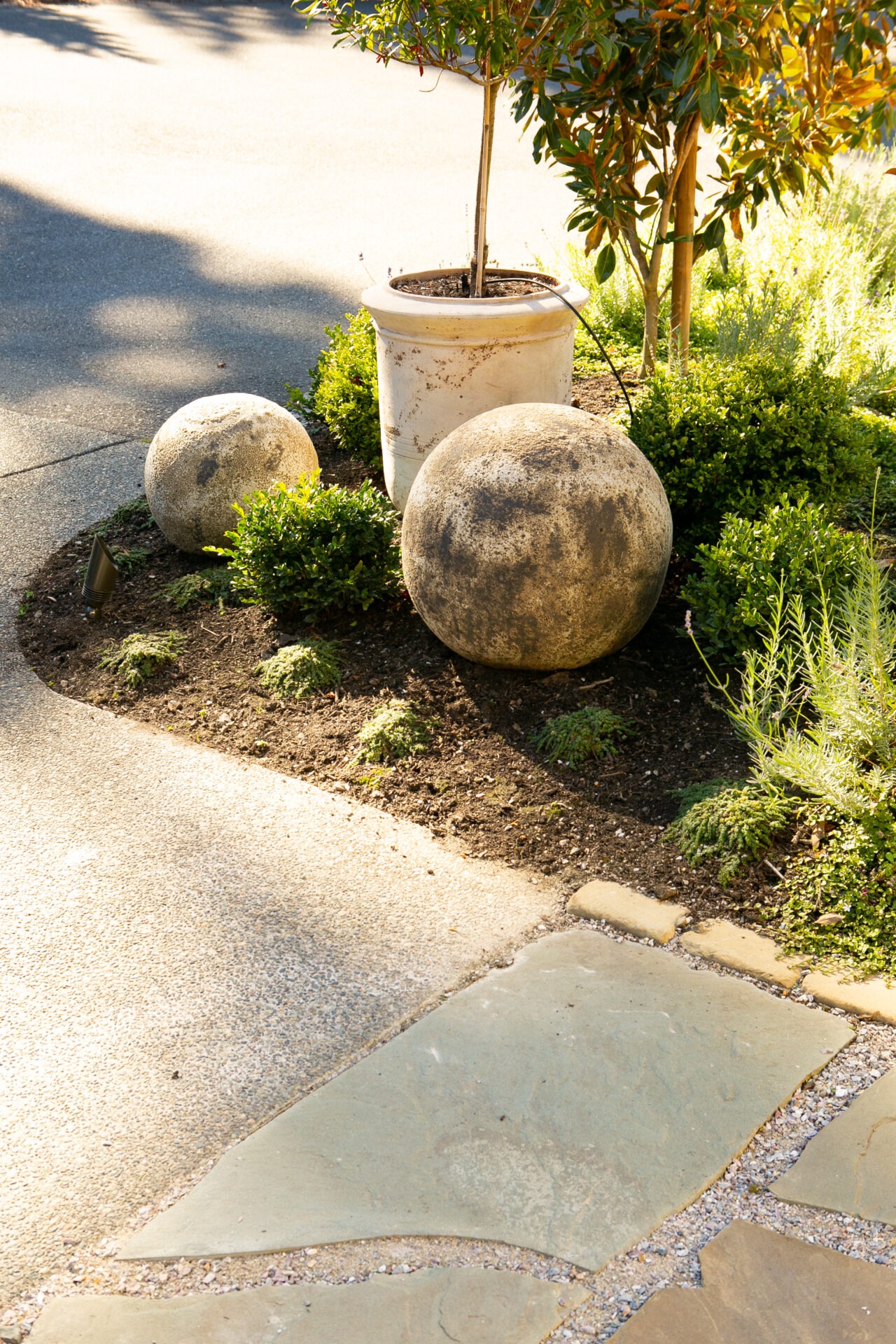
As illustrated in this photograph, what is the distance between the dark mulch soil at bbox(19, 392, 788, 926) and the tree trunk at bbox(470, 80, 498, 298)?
1589mm

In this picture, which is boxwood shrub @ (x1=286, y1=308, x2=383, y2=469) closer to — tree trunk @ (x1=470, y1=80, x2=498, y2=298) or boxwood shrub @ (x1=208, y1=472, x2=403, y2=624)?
tree trunk @ (x1=470, y1=80, x2=498, y2=298)

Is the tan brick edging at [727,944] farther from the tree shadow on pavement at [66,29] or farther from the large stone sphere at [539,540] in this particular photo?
the tree shadow on pavement at [66,29]

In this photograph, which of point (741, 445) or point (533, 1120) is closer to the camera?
point (533, 1120)

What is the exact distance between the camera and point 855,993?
2564mm

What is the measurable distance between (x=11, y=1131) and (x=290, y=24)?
20786 millimetres

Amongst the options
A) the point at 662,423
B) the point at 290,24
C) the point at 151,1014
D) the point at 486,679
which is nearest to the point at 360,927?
the point at 151,1014

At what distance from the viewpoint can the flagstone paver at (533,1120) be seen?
2.03 m

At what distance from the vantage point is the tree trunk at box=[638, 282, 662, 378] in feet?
19.4

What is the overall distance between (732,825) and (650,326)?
3.83 metres

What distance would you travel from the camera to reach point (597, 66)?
5152mm

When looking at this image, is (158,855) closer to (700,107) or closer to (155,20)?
(700,107)

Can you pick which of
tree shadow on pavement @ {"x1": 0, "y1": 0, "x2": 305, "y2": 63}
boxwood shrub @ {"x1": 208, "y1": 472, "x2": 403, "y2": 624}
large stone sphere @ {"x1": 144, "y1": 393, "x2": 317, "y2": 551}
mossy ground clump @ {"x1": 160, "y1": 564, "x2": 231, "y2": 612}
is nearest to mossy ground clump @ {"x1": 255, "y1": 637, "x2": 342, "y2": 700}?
boxwood shrub @ {"x1": 208, "y1": 472, "x2": 403, "y2": 624}

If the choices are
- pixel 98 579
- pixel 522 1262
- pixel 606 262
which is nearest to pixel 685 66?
pixel 606 262

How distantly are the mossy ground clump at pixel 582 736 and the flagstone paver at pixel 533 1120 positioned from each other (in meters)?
0.85
